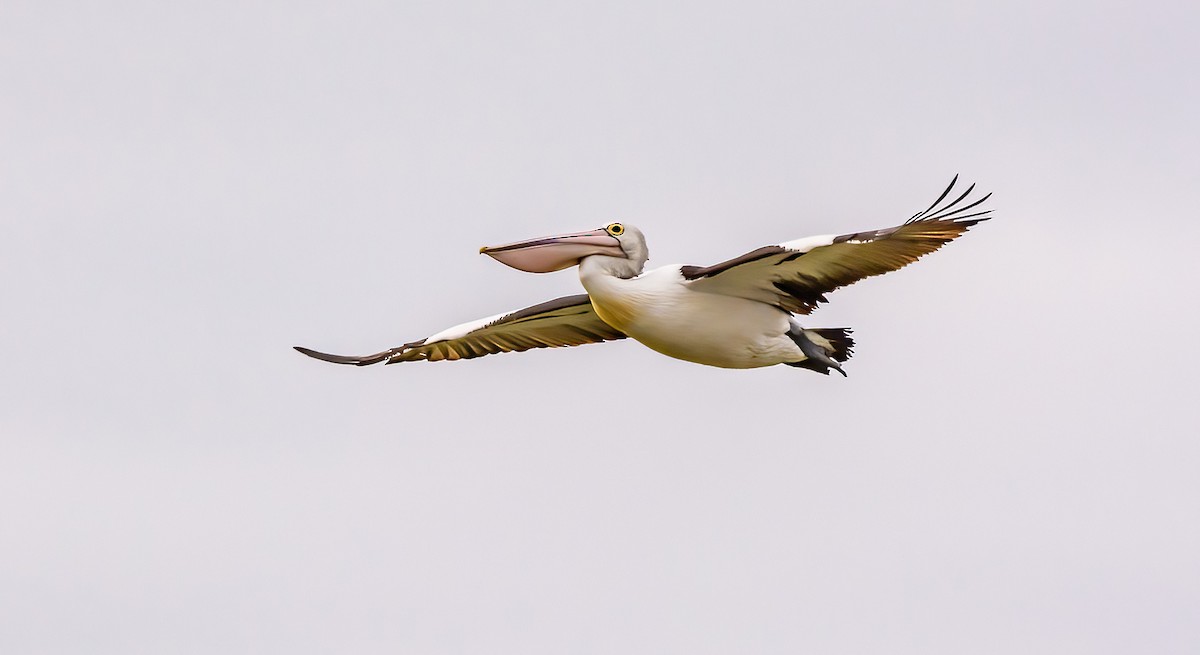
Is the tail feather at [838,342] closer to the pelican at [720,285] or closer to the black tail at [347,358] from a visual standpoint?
the pelican at [720,285]

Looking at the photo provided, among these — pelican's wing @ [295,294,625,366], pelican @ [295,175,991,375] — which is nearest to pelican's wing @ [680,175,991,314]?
pelican @ [295,175,991,375]

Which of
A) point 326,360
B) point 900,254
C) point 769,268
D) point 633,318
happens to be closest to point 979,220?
point 900,254

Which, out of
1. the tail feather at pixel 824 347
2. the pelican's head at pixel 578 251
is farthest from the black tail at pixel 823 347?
the pelican's head at pixel 578 251

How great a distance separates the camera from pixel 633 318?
15000 millimetres

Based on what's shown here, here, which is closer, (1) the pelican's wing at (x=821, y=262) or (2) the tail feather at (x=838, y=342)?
(1) the pelican's wing at (x=821, y=262)

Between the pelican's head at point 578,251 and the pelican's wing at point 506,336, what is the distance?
1.22 meters

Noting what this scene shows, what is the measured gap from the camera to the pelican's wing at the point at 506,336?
1666 cm

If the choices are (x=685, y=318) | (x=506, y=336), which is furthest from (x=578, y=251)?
(x=506, y=336)

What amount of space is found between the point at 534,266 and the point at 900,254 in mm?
2883

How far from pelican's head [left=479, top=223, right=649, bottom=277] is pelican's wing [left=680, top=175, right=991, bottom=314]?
476 millimetres

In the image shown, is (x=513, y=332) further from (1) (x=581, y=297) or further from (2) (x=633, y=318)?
(2) (x=633, y=318)

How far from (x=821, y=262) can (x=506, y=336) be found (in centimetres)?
342

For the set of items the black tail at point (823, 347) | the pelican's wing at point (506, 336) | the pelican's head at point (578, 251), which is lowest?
the black tail at point (823, 347)

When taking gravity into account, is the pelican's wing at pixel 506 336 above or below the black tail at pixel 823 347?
above
